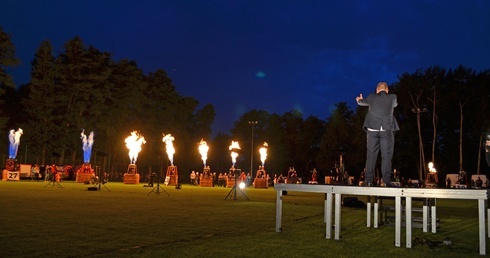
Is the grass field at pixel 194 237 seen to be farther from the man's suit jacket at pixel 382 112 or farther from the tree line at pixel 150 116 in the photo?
the tree line at pixel 150 116

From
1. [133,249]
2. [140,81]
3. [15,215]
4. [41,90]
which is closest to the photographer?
[133,249]

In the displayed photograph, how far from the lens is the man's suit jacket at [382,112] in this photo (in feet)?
32.4

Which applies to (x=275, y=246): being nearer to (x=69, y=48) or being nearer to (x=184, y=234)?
(x=184, y=234)

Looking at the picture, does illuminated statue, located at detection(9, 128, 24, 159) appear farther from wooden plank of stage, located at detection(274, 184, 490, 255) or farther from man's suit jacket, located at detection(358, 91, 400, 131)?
man's suit jacket, located at detection(358, 91, 400, 131)

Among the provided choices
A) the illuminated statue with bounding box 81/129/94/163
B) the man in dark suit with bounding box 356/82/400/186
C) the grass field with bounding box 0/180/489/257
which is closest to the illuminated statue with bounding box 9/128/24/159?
the illuminated statue with bounding box 81/129/94/163

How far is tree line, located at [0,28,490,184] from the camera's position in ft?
196

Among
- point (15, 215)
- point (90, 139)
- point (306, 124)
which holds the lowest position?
point (15, 215)

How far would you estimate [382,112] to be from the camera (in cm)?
991

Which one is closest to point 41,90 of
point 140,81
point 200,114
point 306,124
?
point 140,81

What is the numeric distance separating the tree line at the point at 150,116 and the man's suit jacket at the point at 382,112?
43.5 meters

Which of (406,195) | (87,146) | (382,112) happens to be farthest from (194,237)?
(87,146)

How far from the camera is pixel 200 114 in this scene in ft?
276

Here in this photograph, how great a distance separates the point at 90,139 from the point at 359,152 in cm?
3878

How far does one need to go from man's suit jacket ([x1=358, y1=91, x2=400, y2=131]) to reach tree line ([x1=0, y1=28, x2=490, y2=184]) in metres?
43.5
